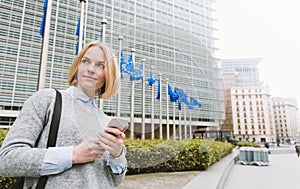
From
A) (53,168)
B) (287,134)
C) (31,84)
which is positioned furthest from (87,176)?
(287,134)

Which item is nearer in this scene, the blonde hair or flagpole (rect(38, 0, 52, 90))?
the blonde hair

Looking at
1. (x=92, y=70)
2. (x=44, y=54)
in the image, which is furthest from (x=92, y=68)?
(x=44, y=54)

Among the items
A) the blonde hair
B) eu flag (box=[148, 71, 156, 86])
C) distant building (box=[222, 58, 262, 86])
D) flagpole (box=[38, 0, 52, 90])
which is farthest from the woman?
flagpole (box=[38, 0, 52, 90])

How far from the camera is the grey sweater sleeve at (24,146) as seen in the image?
62 cm

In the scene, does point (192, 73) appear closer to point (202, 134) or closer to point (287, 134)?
point (202, 134)

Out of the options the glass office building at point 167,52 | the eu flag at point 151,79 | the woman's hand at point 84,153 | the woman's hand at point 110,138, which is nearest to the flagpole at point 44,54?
the glass office building at point 167,52

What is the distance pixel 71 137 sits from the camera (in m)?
0.70

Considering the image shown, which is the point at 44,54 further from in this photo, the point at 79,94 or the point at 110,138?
the point at 110,138

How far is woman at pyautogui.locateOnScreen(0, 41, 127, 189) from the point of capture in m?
0.62

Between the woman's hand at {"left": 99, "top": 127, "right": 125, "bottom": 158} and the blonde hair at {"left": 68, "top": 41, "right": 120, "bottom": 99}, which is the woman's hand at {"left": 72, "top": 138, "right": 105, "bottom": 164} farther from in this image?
the blonde hair at {"left": 68, "top": 41, "right": 120, "bottom": 99}

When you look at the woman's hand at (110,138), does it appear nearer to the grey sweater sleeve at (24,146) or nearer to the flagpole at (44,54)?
the grey sweater sleeve at (24,146)

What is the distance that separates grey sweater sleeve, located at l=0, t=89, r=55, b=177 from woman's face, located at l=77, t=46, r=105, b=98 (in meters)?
0.19

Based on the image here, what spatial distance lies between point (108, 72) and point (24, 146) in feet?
1.23

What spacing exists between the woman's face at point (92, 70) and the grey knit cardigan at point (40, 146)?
0.10 metres
